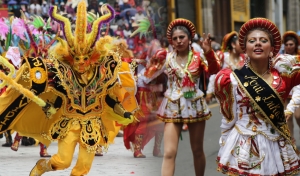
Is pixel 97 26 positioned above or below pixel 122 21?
above

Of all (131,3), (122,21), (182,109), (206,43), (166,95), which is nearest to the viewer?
(206,43)

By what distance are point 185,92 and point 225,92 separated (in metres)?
1.98

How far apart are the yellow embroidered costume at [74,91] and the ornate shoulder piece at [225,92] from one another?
1729mm

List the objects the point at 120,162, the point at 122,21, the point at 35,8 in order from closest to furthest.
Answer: the point at 120,162 → the point at 122,21 → the point at 35,8

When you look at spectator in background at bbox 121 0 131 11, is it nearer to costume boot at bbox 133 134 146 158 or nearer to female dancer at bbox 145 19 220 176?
costume boot at bbox 133 134 146 158

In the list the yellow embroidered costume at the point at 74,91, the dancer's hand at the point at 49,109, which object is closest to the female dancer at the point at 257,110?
the yellow embroidered costume at the point at 74,91

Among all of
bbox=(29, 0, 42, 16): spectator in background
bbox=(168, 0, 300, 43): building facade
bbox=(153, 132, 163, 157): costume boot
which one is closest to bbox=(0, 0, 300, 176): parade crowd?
bbox=(153, 132, 163, 157): costume boot

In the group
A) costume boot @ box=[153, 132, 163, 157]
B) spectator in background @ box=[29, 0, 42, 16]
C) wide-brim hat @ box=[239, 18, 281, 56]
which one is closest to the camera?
wide-brim hat @ box=[239, 18, 281, 56]

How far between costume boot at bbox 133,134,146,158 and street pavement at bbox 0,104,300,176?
12cm

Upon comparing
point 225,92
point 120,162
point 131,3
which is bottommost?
point 120,162

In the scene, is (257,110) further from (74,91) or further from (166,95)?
(166,95)

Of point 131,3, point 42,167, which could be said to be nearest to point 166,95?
point 42,167

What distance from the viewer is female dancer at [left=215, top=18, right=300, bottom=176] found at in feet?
17.5

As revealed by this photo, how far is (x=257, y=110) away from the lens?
5.40 meters
